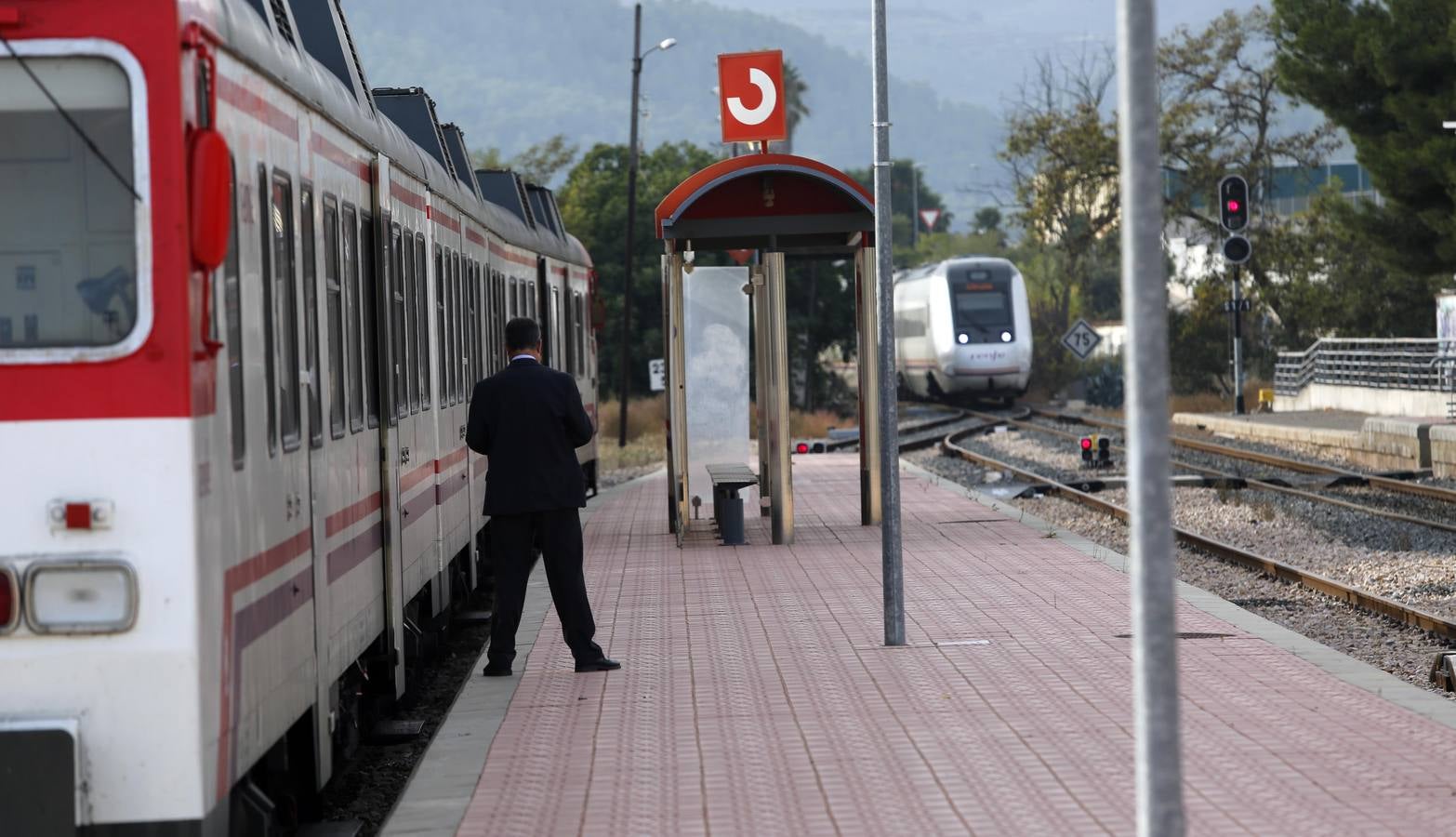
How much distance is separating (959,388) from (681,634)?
122 ft

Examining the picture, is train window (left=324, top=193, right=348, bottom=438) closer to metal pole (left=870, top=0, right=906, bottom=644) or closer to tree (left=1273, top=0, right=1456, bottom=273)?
metal pole (left=870, top=0, right=906, bottom=644)

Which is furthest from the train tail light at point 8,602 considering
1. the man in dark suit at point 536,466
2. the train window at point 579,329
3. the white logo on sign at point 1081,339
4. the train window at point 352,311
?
the white logo on sign at point 1081,339

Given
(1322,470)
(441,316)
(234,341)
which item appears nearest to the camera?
(234,341)

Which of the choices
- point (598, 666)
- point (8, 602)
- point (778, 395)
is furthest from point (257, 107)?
point (778, 395)

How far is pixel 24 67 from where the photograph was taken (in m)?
5.50

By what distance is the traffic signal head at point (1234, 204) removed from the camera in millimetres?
34375

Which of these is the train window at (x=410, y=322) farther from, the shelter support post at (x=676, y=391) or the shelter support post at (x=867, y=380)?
the shelter support post at (x=867, y=380)

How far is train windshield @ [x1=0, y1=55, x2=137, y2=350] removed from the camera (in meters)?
5.43

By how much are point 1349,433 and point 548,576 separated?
71.0 feet

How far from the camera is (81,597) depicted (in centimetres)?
535

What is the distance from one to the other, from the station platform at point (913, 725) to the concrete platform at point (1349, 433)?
13.3 metres

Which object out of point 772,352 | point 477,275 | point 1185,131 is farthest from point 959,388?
point 477,275

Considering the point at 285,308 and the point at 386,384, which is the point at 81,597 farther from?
the point at 386,384

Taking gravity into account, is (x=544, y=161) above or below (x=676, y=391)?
above
